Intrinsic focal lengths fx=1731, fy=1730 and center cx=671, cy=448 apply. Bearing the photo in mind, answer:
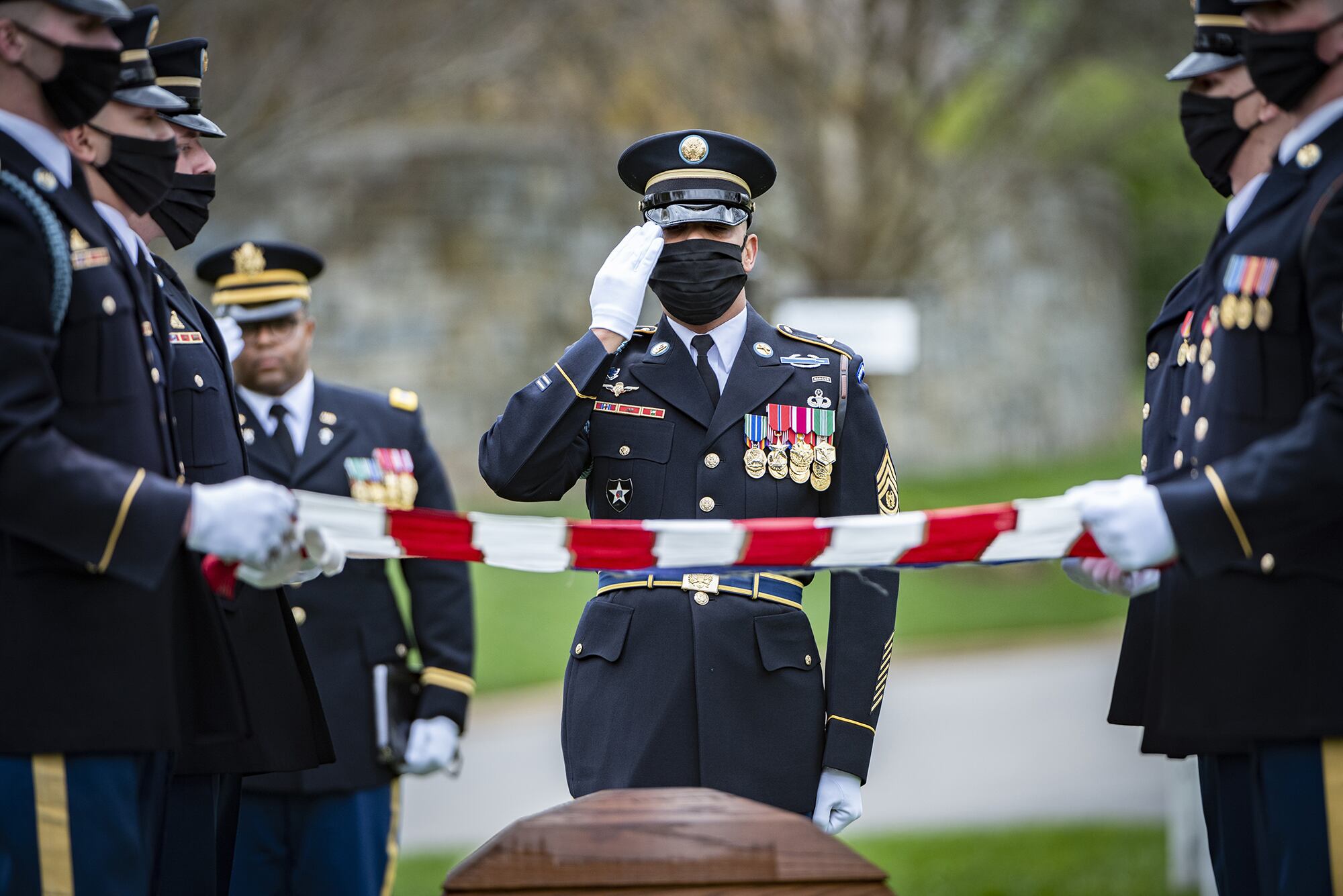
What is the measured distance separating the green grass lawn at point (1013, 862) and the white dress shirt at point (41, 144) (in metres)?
4.97

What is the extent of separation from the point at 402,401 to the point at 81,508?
2.92 metres

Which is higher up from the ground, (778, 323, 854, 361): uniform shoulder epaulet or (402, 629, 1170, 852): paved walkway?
(778, 323, 854, 361): uniform shoulder epaulet

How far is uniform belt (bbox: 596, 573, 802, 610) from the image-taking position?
429 centimetres

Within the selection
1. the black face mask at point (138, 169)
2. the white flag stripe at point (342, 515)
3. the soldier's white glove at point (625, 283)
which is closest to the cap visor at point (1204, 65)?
the soldier's white glove at point (625, 283)

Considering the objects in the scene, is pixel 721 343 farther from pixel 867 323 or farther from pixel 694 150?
pixel 867 323

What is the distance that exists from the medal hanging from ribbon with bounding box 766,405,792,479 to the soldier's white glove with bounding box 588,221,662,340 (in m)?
0.42

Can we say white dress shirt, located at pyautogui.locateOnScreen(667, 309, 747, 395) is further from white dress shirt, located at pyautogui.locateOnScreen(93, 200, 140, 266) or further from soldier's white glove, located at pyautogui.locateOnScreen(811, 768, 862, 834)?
white dress shirt, located at pyautogui.locateOnScreen(93, 200, 140, 266)

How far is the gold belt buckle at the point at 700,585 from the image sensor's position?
14.0 feet

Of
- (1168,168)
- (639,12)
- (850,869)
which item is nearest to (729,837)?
(850,869)

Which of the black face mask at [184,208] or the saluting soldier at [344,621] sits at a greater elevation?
the black face mask at [184,208]

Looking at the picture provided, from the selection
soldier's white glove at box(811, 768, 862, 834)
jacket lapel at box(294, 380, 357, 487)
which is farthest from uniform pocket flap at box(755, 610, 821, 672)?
jacket lapel at box(294, 380, 357, 487)

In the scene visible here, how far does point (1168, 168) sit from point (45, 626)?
26335mm

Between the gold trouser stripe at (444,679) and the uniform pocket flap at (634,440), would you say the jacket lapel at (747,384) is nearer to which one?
the uniform pocket flap at (634,440)

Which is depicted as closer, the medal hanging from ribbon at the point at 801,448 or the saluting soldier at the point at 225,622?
the saluting soldier at the point at 225,622
